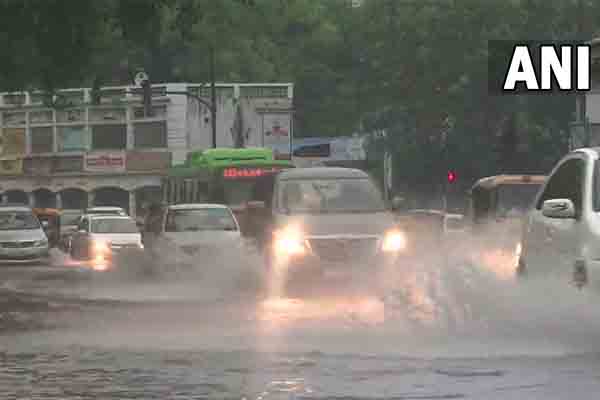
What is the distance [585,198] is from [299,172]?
523 inches

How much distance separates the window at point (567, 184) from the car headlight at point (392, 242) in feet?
31.1

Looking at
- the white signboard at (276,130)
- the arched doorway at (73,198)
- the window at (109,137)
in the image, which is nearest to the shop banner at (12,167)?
the arched doorway at (73,198)

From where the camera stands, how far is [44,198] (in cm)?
10112

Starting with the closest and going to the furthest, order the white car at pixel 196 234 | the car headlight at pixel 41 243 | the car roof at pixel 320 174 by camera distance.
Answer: the car roof at pixel 320 174
the white car at pixel 196 234
the car headlight at pixel 41 243

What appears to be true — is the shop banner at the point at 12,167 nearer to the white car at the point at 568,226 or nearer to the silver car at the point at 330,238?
the silver car at the point at 330,238

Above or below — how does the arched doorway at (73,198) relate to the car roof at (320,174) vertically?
below

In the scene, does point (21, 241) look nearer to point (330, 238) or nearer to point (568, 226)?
point (330, 238)

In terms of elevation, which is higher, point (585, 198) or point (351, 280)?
point (585, 198)

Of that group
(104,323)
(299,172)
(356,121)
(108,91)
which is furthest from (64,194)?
(104,323)

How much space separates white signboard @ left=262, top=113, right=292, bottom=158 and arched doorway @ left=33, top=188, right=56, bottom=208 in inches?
501

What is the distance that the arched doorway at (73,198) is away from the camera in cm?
9971

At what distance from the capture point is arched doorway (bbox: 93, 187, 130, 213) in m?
98.6

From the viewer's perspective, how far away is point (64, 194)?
100 meters

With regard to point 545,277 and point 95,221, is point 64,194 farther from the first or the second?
point 545,277
